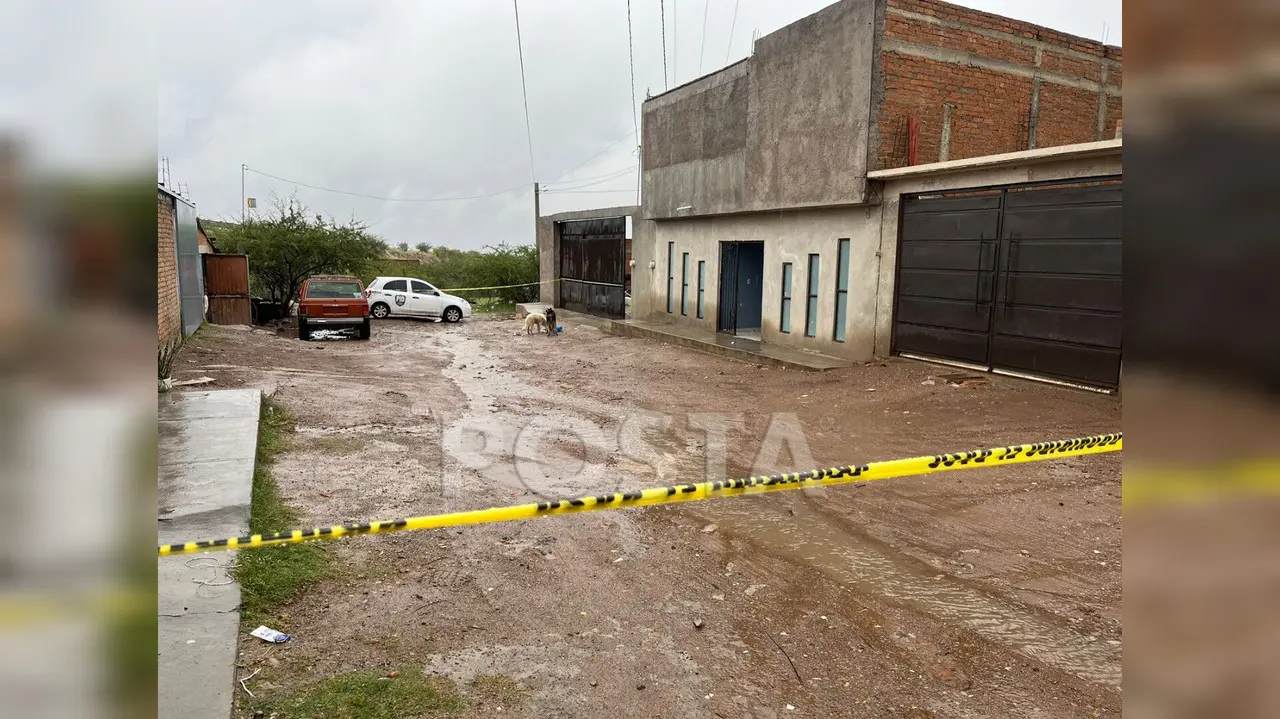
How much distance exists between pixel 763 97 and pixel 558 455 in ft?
33.8

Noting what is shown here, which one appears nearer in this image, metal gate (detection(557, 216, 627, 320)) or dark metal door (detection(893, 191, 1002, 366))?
dark metal door (detection(893, 191, 1002, 366))

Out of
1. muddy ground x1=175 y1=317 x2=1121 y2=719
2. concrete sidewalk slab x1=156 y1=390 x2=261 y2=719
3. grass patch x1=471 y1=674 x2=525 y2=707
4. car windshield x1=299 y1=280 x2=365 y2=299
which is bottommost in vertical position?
grass patch x1=471 y1=674 x2=525 y2=707

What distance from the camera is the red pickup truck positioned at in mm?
18641

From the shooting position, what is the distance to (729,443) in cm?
841

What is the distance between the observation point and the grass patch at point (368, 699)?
318 centimetres

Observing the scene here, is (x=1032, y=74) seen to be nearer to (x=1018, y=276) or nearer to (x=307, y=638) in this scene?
(x=1018, y=276)

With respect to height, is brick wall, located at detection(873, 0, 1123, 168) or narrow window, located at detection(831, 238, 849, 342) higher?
brick wall, located at detection(873, 0, 1123, 168)

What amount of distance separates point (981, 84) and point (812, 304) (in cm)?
484

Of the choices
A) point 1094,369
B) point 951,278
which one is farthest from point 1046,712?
point 951,278

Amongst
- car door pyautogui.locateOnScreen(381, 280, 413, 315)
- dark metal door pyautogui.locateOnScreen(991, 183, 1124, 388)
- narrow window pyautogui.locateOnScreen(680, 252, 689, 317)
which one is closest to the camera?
dark metal door pyautogui.locateOnScreen(991, 183, 1124, 388)

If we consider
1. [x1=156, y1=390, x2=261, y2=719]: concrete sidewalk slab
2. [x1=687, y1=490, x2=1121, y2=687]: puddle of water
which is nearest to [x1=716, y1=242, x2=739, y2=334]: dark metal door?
[x1=156, y1=390, x2=261, y2=719]: concrete sidewalk slab

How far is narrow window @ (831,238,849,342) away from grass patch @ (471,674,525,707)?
1118 cm

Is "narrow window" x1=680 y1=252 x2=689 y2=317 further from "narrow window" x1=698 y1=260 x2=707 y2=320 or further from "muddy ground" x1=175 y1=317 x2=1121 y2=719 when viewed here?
"muddy ground" x1=175 y1=317 x2=1121 y2=719

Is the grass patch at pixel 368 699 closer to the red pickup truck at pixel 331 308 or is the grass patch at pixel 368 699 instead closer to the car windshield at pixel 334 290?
the red pickup truck at pixel 331 308
